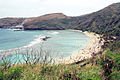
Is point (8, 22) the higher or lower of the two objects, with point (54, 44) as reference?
higher

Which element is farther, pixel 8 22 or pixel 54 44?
pixel 8 22

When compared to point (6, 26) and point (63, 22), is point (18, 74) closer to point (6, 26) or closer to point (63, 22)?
point (63, 22)

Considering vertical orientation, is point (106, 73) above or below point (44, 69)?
above

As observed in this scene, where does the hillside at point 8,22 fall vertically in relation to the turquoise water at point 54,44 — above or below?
above

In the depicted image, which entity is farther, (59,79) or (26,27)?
(26,27)

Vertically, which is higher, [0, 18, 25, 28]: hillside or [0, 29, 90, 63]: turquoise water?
[0, 18, 25, 28]: hillside

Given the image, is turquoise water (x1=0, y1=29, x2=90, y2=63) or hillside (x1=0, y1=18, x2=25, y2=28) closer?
turquoise water (x1=0, y1=29, x2=90, y2=63)

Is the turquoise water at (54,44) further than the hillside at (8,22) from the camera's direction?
No

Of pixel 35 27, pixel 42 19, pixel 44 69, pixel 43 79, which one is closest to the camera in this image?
pixel 43 79

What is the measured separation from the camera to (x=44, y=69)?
6121 mm

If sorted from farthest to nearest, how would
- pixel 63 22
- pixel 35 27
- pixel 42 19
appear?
pixel 42 19
pixel 63 22
pixel 35 27

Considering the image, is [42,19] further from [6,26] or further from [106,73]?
[106,73]

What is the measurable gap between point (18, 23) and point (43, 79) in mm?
187808

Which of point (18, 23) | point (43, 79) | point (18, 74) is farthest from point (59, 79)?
point (18, 23)
